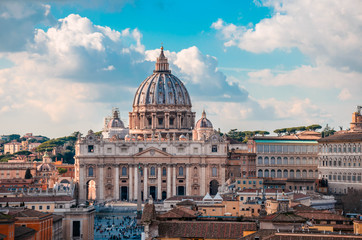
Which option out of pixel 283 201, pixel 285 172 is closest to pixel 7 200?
pixel 283 201

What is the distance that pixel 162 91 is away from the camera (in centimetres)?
19038

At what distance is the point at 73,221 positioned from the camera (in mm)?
98750

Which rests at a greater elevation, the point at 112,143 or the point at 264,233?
the point at 112,143

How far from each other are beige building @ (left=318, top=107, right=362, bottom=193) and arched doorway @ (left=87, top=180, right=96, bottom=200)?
43.4 meters

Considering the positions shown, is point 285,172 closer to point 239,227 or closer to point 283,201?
point 283,201

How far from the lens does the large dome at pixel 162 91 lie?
623 ft

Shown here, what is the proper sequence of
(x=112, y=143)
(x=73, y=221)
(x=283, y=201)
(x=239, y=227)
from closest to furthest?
(x=239, y=227), (x=283, y=201), (x=73, y=221), (x=112, y=143)

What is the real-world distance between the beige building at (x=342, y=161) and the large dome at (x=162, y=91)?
174ft

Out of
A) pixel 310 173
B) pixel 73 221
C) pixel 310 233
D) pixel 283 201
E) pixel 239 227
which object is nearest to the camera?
pixel 310 233

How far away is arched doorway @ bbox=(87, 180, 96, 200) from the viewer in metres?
167

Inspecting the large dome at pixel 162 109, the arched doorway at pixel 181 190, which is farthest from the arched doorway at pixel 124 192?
the large dome at pixel 162 109

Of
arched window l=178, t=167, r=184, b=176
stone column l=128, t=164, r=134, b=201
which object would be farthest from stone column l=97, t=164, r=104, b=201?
arched window l=178, t=167, r=184, b=176

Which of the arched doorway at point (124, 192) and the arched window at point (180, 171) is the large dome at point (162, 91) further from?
the arched doorway at point (124, 192)

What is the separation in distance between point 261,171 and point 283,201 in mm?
70496
